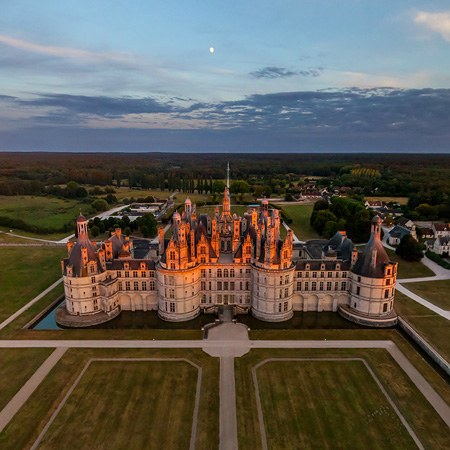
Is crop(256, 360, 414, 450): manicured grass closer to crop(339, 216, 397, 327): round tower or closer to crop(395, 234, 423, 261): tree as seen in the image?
crop(339, 216, 397, 327): round tower

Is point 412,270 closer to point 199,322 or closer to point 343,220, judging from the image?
point 343,220

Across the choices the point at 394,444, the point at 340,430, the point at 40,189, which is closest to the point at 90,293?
the point at 340,430

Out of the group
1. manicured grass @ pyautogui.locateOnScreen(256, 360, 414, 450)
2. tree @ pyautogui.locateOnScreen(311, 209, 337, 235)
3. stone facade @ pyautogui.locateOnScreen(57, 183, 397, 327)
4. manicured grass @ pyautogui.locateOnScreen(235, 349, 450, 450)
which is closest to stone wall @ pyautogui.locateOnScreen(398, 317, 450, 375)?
stone facade @ pyautogui.locateOnScreen(57, 183, 397, 327)

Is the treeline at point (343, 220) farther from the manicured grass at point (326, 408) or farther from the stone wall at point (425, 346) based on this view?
the manicured grass at point (326, 408)

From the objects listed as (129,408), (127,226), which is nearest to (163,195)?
(127,226)

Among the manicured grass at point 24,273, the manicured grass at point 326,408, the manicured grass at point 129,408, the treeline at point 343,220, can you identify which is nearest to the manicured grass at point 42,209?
the manicured grass at point 24,273

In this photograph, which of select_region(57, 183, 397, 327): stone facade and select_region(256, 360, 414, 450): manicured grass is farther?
select_region(57, 183, 397, 327): stone facade

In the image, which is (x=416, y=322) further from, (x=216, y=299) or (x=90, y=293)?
(x=90, y=293)
